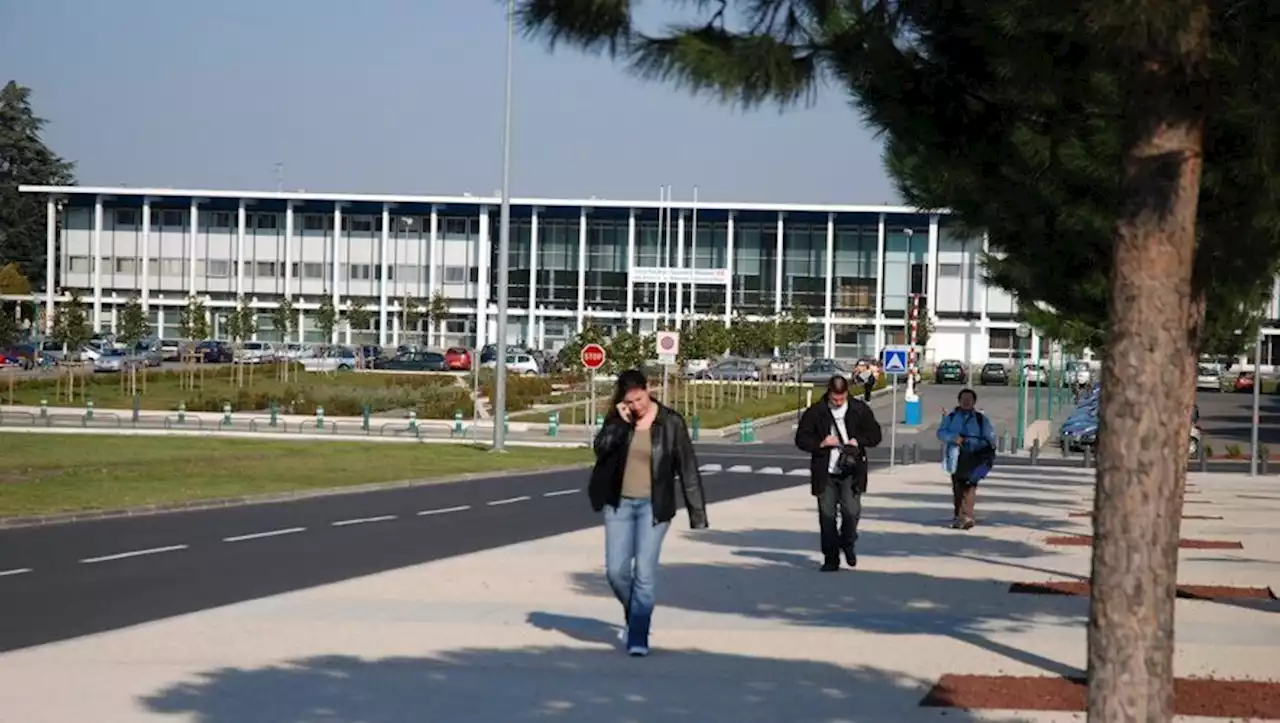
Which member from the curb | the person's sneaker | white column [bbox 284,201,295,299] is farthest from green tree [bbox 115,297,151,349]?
the person's sneaker

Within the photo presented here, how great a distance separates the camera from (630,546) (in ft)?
42.2

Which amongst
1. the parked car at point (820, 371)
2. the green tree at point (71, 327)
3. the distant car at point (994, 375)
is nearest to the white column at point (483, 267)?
the parked car at point (820, 371)

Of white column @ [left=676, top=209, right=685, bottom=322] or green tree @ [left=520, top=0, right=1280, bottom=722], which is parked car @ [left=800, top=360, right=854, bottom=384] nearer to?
white column @ [left=676, top=209, right=685, bottom=322]

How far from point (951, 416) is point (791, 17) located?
53.7 feet

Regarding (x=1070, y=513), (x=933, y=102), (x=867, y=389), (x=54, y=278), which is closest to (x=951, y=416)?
(x=1070, y=513)

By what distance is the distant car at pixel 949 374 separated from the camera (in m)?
101

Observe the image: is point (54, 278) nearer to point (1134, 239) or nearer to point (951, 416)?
point (951, 416)

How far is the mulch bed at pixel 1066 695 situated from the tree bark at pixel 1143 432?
3591 mm

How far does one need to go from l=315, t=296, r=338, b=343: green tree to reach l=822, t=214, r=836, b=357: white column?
26333 mm

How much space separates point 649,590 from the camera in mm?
12555

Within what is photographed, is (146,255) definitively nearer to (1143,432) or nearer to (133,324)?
(133,324)

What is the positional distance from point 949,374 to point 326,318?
99.6 ft

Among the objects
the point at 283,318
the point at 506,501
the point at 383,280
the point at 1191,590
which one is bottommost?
the point at 506,501

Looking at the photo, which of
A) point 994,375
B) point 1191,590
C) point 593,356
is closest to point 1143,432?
point 1191,590
